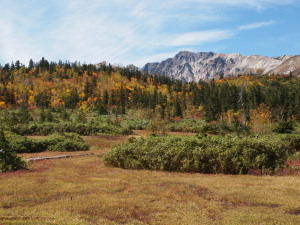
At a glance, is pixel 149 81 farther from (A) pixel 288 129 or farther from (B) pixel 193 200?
(B) pixel 193 200

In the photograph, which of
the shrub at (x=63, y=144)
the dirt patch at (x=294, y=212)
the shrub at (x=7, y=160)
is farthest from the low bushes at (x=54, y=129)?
the dirt patch at (x=294, y=212)

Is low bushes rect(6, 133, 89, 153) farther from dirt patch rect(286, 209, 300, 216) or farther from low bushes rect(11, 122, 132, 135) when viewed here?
dirt patch rect(286, 209, 300, 216)

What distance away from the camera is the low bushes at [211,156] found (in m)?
13.0

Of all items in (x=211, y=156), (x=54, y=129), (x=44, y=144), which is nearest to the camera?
(x=211, y=156)

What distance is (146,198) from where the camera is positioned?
8844 mm

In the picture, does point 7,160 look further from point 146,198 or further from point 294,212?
point 294,212

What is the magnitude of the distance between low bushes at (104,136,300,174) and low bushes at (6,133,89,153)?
410 inches

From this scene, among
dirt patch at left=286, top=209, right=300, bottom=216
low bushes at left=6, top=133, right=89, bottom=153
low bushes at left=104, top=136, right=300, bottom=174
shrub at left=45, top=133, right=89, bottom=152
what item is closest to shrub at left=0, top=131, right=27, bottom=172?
low bushes at left=104, top=136, right=300, bottom=174

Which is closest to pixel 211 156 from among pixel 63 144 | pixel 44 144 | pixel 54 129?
pixel 63 144

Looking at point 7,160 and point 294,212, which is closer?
point 294,212

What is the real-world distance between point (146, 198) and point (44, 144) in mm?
17094

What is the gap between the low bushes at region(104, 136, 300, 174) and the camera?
512 inches

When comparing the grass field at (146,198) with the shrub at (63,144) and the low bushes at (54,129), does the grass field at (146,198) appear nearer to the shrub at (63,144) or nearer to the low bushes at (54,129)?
the shrub at (63,144)

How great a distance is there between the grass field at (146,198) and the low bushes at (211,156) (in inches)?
32.0
